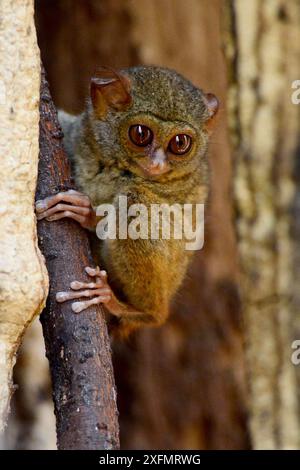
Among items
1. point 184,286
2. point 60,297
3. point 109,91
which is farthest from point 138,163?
point 184,286

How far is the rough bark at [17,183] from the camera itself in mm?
3361

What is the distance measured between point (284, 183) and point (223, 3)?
1.15 m

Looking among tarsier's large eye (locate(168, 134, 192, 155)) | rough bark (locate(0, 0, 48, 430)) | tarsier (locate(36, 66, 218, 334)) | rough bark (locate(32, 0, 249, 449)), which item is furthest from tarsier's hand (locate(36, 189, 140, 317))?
rough bark (locate(32, 0, 249, 449))

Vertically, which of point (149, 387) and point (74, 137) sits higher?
point (74, 137)

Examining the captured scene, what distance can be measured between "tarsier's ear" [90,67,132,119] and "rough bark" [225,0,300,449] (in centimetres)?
111

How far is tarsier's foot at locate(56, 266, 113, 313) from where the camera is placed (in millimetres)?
3648

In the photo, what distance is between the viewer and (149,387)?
683 cm

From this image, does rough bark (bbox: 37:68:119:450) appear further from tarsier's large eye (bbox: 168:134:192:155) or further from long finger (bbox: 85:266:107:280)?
tarsier's large eye (bbox: 168:134:192:155)

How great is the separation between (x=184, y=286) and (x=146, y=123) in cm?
241

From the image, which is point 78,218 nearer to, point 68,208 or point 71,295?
point 68,208

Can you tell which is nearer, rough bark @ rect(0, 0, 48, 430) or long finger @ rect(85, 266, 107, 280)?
rough bark @ rect(0, 0, 48, 430)

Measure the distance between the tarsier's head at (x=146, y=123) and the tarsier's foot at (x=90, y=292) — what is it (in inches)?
27.8
